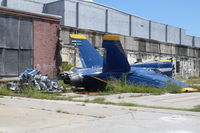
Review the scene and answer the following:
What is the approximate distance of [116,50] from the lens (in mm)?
15766

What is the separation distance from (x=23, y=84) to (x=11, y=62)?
17.5ft

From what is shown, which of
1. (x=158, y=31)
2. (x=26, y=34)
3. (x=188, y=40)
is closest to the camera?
(x=26, y=34)

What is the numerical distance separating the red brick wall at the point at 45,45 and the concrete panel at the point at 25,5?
19758mm

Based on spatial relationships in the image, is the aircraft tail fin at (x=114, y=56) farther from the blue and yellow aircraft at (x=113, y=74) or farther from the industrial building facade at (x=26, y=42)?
the industrial building facade at (x=26, y=42)

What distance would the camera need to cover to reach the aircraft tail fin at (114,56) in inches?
611

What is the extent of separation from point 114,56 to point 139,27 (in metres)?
40.5

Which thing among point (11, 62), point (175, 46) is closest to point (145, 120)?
point (11, 62)

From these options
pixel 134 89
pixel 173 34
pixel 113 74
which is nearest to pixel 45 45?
pixel 113 74

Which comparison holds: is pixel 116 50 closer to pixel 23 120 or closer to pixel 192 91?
pixel 192 91

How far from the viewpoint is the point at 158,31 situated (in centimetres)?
5978

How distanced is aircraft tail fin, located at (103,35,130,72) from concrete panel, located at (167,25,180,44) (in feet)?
157

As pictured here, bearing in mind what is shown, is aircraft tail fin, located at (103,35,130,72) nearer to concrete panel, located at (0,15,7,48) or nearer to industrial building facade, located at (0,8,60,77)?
industrial building facade, located at (0,8,60,77)

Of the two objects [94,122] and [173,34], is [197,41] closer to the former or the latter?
[173,34]

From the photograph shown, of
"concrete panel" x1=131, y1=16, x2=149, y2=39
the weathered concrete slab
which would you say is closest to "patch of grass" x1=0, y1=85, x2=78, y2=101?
the weathered concrete slab
